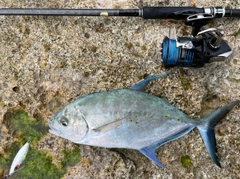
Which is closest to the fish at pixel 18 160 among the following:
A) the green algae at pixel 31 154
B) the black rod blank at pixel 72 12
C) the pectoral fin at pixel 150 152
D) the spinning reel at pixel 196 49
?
the green algae at pixel 31 154

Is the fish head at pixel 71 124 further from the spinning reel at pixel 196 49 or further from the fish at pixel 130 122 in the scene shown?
the spinning reel at pixel 196 49

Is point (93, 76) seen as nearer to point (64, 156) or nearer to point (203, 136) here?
point (64, 156)

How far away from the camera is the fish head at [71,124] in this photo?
9.19ft

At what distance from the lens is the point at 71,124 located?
280 cm

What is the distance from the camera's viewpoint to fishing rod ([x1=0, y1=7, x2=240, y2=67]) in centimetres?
293

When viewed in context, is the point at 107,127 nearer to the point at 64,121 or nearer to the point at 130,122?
the point at 130,122

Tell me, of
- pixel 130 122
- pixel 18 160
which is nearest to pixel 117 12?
pixel 130 122

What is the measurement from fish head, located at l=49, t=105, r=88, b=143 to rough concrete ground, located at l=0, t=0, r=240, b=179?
35 cm

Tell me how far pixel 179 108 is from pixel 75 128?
1.03 m

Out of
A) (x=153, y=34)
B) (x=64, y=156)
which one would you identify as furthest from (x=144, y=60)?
(x=64, y=156)

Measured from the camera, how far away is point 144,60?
3.22m

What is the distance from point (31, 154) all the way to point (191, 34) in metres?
1.91

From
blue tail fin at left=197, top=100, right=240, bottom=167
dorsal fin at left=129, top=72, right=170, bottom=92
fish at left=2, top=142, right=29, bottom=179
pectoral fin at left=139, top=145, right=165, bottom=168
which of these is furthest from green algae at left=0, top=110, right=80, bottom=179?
blue tail fin at left=197, top=100, right=240, bottom=167

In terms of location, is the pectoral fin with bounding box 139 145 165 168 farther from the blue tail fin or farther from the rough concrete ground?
the blue tail fin
